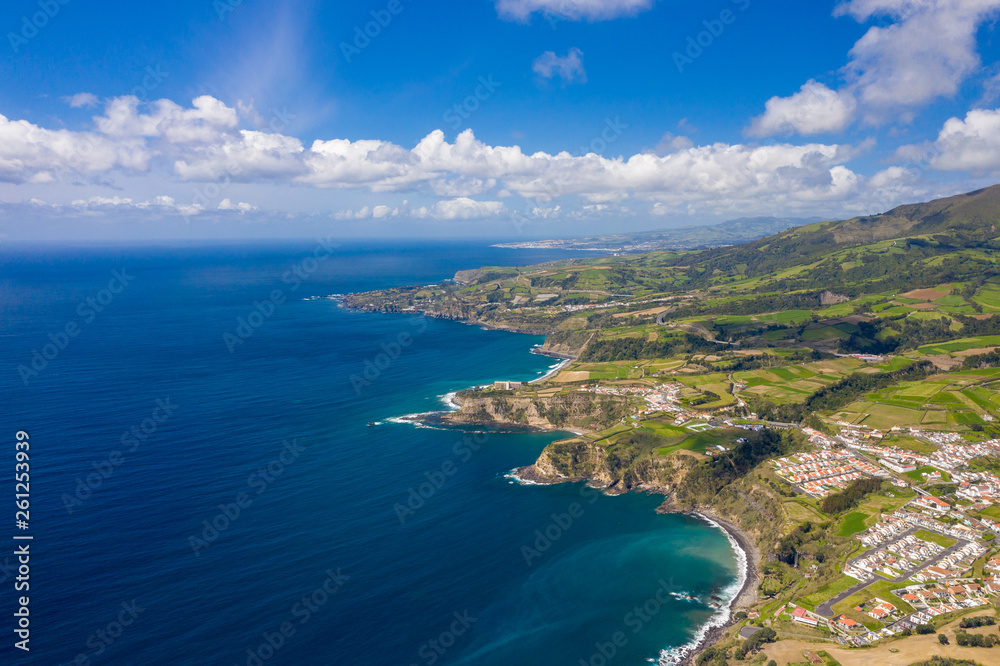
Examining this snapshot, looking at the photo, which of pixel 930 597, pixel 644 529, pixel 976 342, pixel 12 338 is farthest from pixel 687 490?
pixel 12 338

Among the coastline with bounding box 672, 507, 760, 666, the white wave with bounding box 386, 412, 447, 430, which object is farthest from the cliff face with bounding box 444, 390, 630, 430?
the coastline with bounding box 672, 507, 760, 666

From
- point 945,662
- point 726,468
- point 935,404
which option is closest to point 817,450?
point 726,468

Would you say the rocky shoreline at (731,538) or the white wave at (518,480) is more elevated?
the white wave at (518,480)

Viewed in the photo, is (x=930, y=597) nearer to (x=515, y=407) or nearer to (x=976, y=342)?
(x=515, y=407)

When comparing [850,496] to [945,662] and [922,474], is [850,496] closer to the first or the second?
[922,474]

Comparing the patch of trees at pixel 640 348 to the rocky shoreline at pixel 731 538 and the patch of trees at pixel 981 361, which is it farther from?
the rocky shoreline at pixel 731 538

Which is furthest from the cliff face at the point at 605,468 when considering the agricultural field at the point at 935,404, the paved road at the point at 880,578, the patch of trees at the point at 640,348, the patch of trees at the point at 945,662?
the patch of trees at the point at 640,348
